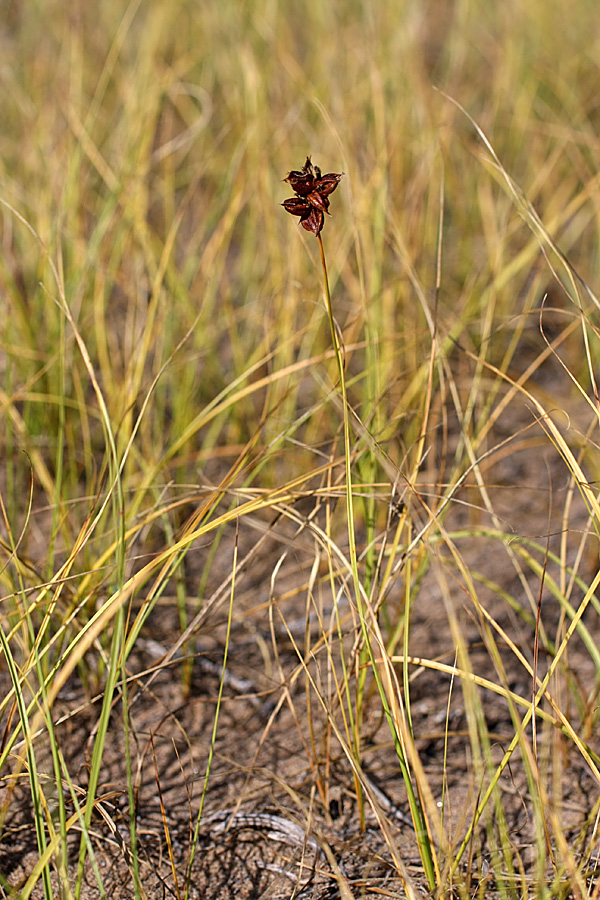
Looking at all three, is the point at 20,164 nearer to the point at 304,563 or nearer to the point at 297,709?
the point at 304,563

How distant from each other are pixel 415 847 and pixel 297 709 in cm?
23

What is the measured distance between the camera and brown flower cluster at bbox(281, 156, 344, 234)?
1.86 ft

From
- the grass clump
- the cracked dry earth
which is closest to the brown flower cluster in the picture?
the grass clump

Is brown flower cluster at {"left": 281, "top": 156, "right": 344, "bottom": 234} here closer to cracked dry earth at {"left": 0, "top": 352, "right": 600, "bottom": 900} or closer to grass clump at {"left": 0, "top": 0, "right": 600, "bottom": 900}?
grass clump at {"left": 0, "top": 0, "right": 600, "bottom": 900}

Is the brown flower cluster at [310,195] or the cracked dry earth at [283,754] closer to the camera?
A: the brown flower cluster at [310,195]

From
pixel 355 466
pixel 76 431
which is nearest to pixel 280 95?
pixel 76 431

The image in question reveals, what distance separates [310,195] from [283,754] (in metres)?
0.69

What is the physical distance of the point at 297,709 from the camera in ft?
3.40

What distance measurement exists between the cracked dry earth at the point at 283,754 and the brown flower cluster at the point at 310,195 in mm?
331

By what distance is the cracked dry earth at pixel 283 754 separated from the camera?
823 mm

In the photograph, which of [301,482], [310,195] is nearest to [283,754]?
[301,482]

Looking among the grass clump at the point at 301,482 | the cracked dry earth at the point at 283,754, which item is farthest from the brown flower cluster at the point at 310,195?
the cracked dry earth at the point at 283,754

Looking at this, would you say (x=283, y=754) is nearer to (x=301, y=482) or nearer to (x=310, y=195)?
(x=301, y=482)

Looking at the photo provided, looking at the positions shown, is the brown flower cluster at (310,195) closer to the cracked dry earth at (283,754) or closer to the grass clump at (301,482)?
the grass clump at (301,482)
